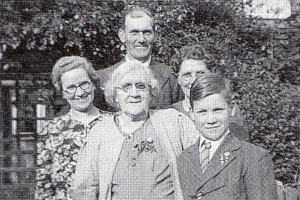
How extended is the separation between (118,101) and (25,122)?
13.2 ft

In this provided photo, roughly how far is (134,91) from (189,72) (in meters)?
0.78

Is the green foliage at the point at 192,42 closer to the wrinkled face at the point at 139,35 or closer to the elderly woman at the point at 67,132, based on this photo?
the wrinkled face at the point at 139,35

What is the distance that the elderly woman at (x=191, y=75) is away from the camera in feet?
11.6

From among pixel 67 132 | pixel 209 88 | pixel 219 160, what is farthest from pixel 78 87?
pixel 219 160

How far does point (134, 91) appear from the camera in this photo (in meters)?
2.88

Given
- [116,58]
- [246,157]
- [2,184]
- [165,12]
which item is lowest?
[2,184]

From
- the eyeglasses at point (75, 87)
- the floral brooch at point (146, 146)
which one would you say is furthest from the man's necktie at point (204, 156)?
the eyeglasses at point (75, 87)

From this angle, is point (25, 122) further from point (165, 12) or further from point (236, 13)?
point (236, 13)

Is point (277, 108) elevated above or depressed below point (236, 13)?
below

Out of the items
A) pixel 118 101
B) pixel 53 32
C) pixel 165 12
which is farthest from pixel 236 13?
pixel 118 101

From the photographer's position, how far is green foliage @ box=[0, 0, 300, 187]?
5832 mm

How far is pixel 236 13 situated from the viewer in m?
6.62

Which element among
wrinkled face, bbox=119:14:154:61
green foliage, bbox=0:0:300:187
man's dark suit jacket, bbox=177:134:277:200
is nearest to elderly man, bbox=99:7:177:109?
wrinkled face, bbox=119:14:154:61

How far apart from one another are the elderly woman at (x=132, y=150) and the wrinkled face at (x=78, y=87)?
0.39 metres
